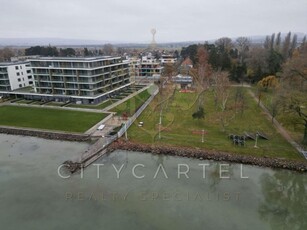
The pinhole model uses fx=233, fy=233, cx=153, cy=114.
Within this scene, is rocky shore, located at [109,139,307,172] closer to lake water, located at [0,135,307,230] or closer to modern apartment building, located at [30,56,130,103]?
lake water, located at [0,135,307,230]

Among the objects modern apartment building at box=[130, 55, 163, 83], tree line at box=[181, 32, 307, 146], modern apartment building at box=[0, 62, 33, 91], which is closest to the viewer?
tree line at box=[181, 32, 307, 146]

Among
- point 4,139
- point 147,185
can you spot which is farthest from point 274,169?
point 4,139

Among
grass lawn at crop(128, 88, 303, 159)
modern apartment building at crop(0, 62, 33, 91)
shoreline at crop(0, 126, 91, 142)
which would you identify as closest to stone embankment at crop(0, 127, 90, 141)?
shoreline at crop(0, 126, 91, 142)

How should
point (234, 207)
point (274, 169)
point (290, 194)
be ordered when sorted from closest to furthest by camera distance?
point (234, 207)
point (290, 194)
point (274, 169)

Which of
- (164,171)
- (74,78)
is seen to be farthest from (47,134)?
(164,171)

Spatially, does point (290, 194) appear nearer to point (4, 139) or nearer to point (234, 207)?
point (234, 207)

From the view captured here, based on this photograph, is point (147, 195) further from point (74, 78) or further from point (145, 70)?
point (145, 70)
